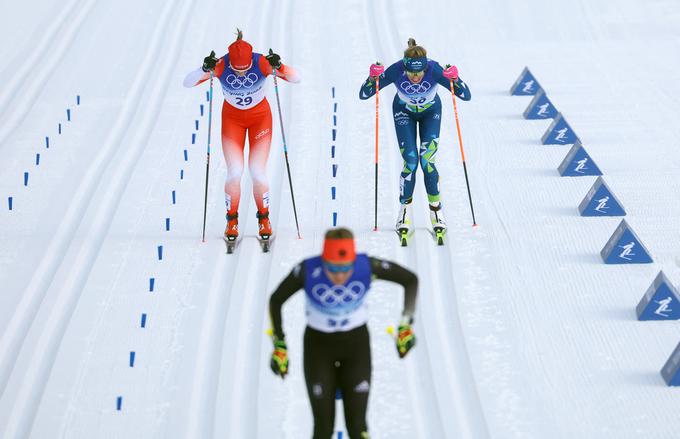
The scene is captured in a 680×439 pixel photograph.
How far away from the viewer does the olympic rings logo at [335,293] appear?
637 centimetres

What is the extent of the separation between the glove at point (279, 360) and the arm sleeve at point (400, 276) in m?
0.66

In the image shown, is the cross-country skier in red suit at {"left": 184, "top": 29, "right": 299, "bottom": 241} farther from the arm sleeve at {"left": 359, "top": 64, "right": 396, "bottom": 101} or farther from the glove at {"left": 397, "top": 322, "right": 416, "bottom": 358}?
the glove at {"left": 397, "top": 322, "right": 416, "bottom": 358}

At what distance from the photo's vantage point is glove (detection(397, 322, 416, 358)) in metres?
6.60

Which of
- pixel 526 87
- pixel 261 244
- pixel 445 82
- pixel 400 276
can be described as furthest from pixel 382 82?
pixel 526 87

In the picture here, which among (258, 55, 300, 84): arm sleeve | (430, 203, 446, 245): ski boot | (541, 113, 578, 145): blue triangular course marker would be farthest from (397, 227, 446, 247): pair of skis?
(541, 113, 578, 145): blue triangular course marker

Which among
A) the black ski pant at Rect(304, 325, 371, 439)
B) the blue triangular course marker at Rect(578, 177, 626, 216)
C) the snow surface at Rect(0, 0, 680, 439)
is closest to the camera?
the black ski pant at Rect(304, 325, 371, 439)

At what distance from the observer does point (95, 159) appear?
500 inches

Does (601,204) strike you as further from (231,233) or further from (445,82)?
(231,233)

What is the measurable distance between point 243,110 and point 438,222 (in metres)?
1.98

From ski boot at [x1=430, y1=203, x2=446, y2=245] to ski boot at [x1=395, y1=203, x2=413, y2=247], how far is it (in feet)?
0.73

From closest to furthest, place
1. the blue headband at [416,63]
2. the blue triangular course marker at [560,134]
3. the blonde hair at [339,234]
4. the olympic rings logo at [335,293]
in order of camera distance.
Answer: the blonde hair at [339,234] → the olympic rings logo at [335,293] → the blue headband at [416,63] → the blue triangular course marker at [560,134]

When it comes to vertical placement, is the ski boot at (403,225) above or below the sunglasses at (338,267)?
above

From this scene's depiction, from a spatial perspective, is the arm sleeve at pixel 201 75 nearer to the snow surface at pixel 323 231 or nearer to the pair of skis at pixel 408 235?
the snow surface at pixel 323 231

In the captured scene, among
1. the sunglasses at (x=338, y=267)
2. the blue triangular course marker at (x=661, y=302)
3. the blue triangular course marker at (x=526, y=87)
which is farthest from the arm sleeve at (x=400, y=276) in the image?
the blue triangular course marker at (x=526, y=87)
